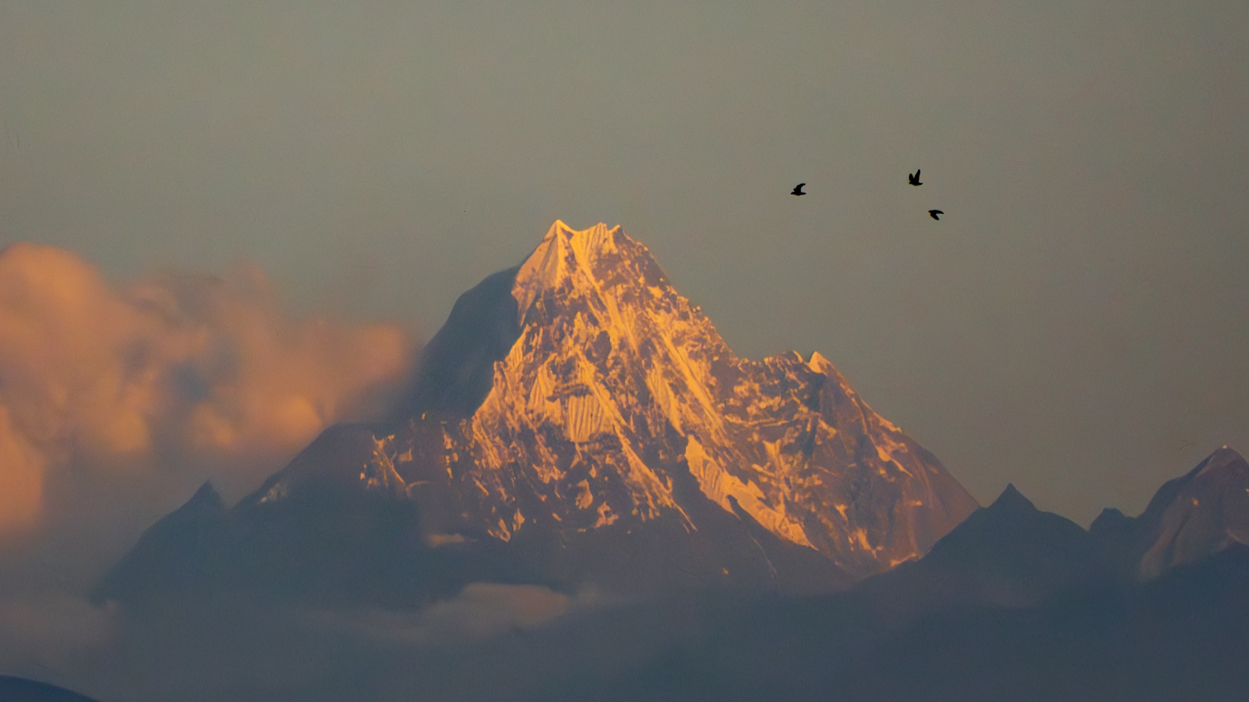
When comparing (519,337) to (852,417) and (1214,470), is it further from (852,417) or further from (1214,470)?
(1214,470)

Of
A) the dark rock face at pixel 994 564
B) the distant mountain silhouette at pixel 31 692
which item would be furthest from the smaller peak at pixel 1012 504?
the distant mountain silhouette at pixel 31 692

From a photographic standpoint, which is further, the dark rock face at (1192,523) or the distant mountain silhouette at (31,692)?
Answer: the dark rock face at (1192,523)

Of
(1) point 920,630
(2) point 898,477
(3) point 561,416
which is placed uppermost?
(3) point 561,416

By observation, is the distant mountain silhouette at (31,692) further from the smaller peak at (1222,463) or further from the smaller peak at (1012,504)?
the smaller peak at (1222,463)

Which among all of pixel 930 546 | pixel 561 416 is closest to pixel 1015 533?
pixel 930 546

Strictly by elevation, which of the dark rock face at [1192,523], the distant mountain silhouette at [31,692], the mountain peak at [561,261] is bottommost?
the dark rock face at [1192,523]

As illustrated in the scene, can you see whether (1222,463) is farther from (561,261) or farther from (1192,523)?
(561,261)

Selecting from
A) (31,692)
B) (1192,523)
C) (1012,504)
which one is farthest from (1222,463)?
(31,692)

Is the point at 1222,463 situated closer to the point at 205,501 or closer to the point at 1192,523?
the point at 1192,523

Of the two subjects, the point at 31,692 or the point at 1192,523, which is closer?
the point at 31,692

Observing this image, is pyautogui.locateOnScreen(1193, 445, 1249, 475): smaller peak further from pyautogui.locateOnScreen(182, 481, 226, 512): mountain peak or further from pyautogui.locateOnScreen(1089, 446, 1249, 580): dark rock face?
pyautogui.locateOnScreen(182, 481, 226, 512): mountain peak

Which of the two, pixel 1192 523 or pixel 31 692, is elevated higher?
pixel 31 692
